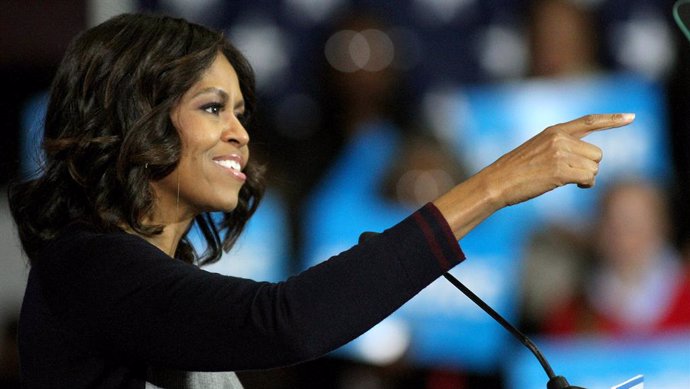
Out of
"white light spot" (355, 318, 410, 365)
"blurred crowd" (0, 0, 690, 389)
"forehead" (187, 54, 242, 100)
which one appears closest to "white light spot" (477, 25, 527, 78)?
"blurred crowd" (0, 0, 690, 389)

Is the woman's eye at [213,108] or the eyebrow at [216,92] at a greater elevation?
the eyebrow at [216,92]

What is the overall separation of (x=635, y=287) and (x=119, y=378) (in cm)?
172

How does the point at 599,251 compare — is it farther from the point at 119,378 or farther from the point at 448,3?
the point at 119,378

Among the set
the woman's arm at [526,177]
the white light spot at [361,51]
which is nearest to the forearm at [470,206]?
the woman's arm at [526,177]

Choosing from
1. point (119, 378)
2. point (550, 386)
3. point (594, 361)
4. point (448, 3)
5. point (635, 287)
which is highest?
point (448, 3)

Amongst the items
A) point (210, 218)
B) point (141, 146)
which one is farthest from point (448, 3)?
point (141, 146)

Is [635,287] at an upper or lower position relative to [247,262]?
upper

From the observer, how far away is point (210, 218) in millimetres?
1540

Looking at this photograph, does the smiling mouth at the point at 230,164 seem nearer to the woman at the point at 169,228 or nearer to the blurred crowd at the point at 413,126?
the woman at the point at 169,228

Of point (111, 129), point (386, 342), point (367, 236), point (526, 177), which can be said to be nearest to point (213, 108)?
point (111, 129)

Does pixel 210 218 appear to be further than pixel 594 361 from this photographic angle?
No

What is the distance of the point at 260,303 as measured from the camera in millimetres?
1006

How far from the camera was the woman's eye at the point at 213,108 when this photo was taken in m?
1.29

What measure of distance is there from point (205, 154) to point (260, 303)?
313mm
